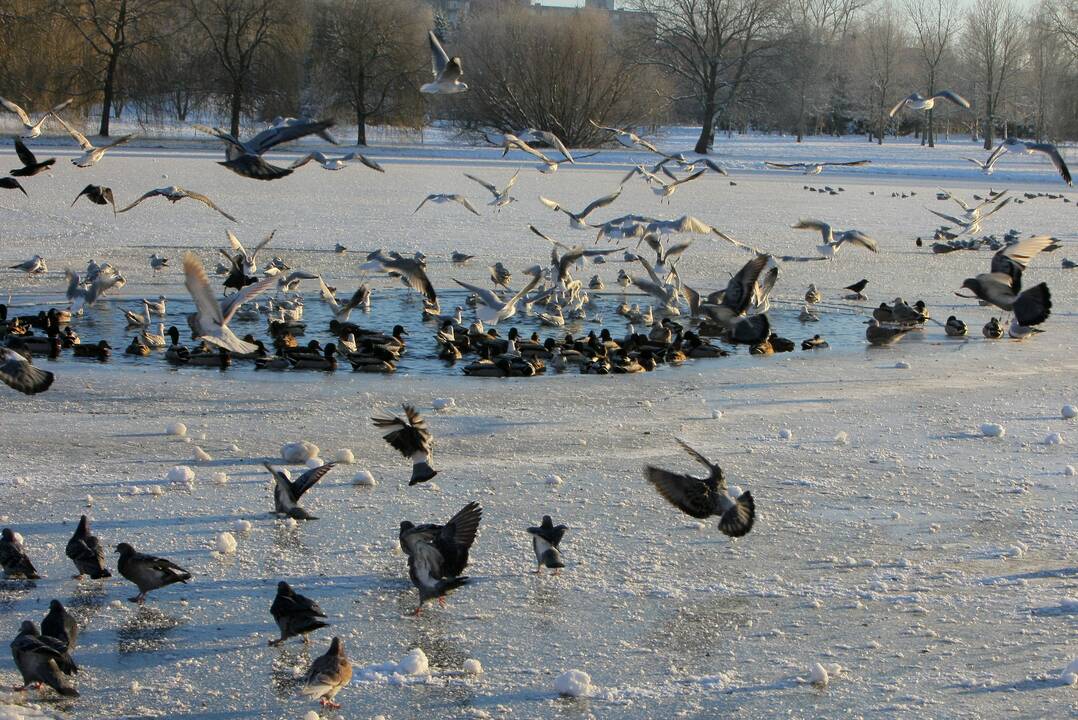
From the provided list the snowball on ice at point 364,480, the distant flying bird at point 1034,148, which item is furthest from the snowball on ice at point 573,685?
the distant flying bird at point 1034,148

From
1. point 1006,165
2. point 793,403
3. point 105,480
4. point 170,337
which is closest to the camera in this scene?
point 105,480

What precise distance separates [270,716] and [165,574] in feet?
3.00

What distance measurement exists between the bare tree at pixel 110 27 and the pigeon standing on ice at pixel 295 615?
44.9m

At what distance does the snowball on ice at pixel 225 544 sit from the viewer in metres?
4.77

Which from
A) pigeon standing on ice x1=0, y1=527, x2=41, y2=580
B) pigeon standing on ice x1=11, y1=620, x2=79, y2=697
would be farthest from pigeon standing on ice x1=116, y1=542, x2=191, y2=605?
pigeon standing on ice x1=11, y1=620, x2=79, y2=697

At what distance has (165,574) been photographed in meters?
4.21

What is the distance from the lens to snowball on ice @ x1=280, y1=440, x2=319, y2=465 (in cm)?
607

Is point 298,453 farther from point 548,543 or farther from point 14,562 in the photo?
point 548,543

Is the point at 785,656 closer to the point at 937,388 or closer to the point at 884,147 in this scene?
the point at 937,388

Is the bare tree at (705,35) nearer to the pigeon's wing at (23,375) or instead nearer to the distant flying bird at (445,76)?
the distant flying bird at (445,76)

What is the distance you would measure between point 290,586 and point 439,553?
562 mm

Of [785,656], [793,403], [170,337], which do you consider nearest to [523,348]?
[793,403]

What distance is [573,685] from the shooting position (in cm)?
365

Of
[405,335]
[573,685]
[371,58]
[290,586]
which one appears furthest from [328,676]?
[371,58]
